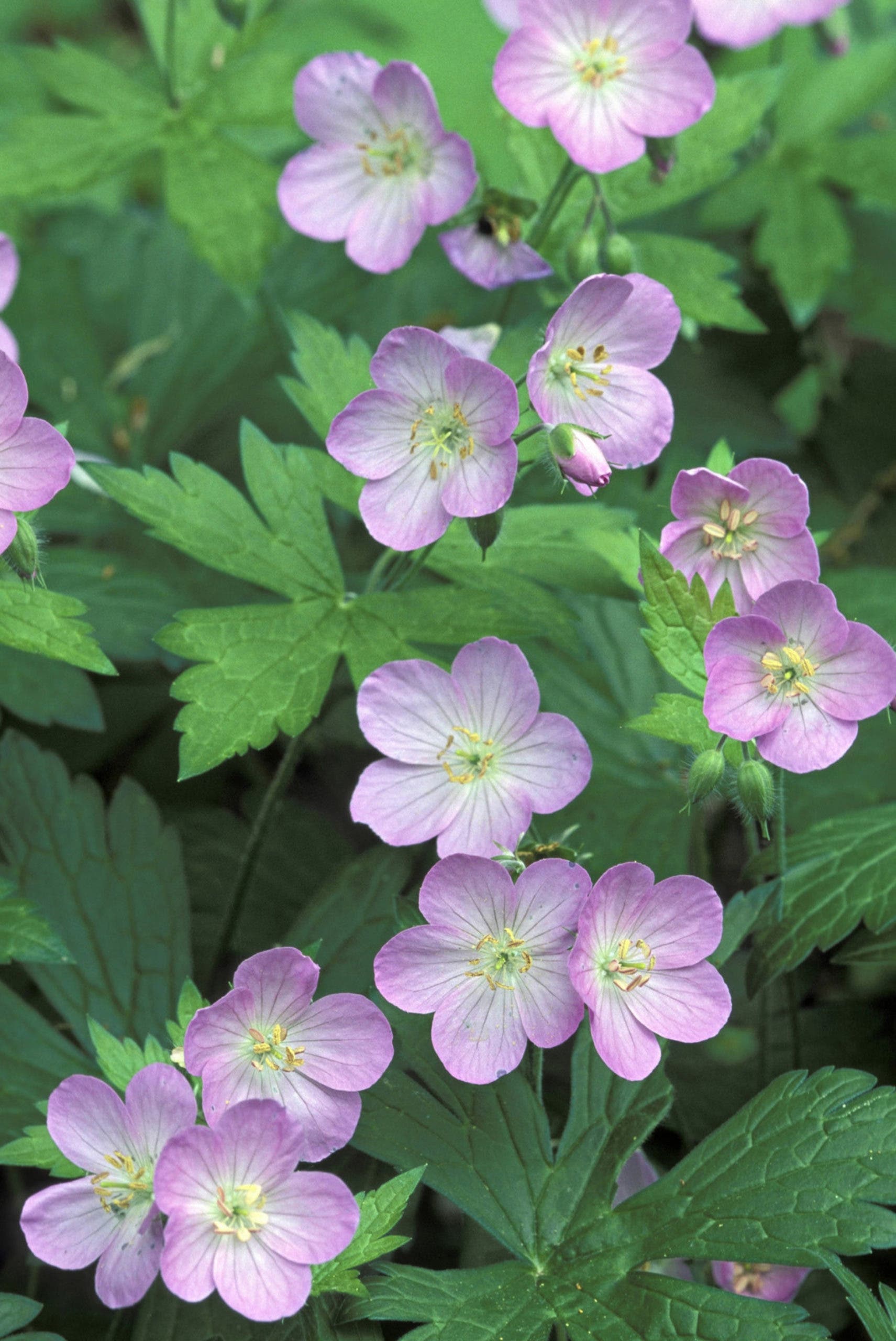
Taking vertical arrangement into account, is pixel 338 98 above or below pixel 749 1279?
above

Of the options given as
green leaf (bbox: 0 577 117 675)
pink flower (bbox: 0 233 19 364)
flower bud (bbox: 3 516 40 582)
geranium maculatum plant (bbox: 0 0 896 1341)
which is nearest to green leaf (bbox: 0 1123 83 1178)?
geranium maculatum plant (bbox: 0 0 896 1341)

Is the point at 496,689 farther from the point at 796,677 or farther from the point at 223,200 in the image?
the point at 223,200

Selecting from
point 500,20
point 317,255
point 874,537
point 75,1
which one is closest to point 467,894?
point 317,255

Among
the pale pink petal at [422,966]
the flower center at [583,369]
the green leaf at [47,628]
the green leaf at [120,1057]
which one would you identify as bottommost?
the green leaf at [120,1057]

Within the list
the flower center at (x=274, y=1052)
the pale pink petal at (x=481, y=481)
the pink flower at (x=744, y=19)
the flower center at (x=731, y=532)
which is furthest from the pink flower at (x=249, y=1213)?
the pink flower at (x=744, y=19)

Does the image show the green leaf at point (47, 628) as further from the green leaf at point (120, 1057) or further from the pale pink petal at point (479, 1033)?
the pale pink petal at point (479, 1033)

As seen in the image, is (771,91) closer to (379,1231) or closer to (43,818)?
(43,818)

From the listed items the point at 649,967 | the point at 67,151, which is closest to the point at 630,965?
the point at 649,967
